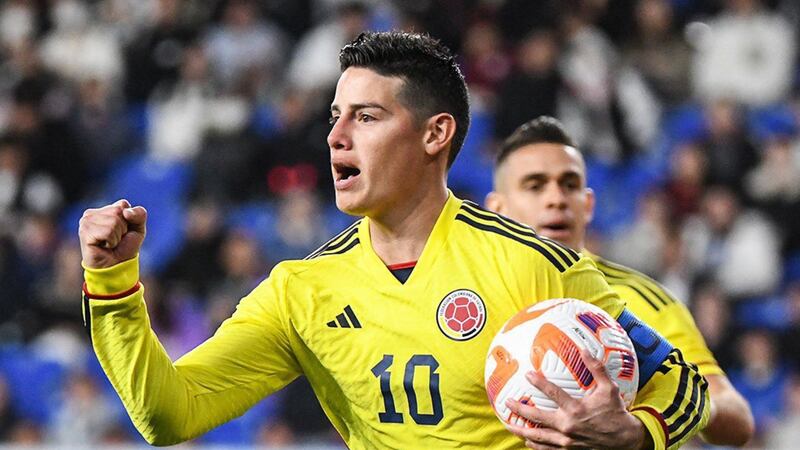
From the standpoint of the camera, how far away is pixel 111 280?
3557mm

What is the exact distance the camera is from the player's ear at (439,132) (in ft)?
13.4

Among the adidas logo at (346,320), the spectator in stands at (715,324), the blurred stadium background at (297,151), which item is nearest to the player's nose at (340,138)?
the adidas logo at (346,320)

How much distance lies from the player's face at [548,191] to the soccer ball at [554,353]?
1.69 metres

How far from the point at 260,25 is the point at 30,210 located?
260cm

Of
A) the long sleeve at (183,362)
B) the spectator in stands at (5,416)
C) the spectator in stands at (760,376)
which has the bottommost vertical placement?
the spectator in stands at (5,416)

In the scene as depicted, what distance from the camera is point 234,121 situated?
1127 centimetres

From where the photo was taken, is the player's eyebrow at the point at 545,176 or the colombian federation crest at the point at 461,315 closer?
the colombian federation crest at the point at 461,315

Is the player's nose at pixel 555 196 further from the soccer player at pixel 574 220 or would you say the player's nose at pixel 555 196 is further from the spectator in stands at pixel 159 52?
the spectator in stands at pixel 159 52

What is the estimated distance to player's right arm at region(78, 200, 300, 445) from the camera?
3.54 metres

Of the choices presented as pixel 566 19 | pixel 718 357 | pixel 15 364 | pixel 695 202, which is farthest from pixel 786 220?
pixel 15 364

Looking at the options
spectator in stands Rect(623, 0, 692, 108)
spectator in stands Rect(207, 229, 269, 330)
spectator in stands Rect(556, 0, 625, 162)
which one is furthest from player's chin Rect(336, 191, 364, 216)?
spectator in stands Rect(623, 0, 692, 108)

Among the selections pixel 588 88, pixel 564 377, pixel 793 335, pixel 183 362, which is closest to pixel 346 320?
pixel 183 362

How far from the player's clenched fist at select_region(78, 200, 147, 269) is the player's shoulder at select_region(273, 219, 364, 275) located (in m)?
0.61

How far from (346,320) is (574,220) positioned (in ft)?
5.44
